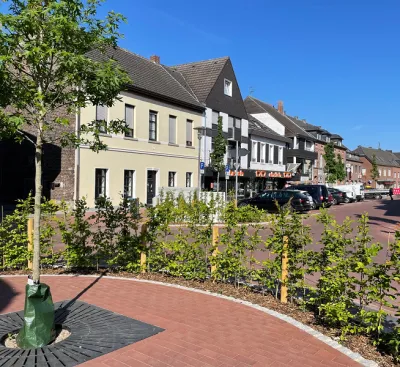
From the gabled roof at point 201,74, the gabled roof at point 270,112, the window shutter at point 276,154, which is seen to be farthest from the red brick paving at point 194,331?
the gabled roof at point 270,112

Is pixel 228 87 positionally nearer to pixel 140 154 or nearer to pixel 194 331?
pixel 140 154

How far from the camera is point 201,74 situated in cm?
3516

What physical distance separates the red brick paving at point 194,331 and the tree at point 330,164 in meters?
56.4

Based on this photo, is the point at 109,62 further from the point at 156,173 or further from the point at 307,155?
the point at 307,155

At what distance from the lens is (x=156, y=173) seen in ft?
91.0

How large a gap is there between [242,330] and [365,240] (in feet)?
6.25

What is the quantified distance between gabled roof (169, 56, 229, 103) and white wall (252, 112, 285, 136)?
Result: 1604 centimetres

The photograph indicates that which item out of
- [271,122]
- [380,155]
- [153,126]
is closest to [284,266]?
[153,126]

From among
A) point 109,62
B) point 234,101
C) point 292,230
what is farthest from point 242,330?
point 234,101

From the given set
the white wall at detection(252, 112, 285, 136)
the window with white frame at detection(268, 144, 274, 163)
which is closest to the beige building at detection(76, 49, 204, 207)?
the window with white frame at detection(268, 144, 274, 163)

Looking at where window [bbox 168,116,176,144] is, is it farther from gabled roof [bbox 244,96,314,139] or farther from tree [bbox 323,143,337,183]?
tree [bbox 323,143,337,183]

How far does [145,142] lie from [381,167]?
88.9m

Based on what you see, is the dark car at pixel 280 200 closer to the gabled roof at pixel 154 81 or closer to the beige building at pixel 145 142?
the beige building at pixel 145 142

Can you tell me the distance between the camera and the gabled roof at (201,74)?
3336cm
